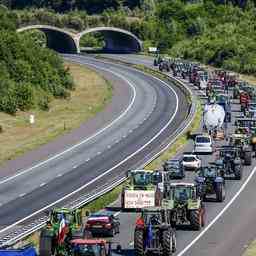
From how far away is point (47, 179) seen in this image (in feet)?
250

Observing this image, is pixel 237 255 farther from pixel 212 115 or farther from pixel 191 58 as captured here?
pixel 191 58

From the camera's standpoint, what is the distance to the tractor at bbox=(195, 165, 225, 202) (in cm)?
6175

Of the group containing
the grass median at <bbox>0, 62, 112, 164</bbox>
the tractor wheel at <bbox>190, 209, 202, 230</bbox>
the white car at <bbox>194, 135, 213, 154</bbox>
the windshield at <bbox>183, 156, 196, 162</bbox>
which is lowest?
the grass median at <bbox>0, 62, 112, 164</bbox>

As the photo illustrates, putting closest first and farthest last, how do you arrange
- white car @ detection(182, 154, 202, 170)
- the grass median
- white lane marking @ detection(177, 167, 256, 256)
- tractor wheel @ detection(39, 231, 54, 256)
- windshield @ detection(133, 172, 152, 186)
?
1. tractor wheel @ detection(39, 231, 54, 256)
2. white lane marking @ detection(177, 167, 256, 256)
3. windshield @ detection(133, 172, 152, 186)
4. white car @ detection(182, 154, 202, 170)
5. the grass median

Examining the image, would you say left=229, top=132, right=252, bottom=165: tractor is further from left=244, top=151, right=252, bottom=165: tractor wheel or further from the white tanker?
the white tanker

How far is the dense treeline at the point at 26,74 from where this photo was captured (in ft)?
377

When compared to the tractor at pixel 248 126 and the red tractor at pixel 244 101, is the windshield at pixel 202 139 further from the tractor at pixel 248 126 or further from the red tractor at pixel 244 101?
the red tractor at pixel 244 101

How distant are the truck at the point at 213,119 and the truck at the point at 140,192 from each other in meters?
34.8

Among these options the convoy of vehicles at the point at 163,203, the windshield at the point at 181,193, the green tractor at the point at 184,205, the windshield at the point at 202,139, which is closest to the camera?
the convoy of vehicles at the point at 163,203

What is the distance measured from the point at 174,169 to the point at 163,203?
2039cm

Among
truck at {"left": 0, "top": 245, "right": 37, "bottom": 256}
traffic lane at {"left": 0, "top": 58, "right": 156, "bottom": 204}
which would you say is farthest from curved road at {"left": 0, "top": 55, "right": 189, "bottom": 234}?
truck at {"left": 0, "top": 245, "right": 37, "bottom": 256}

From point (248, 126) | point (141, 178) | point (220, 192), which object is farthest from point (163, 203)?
point (248, 126)

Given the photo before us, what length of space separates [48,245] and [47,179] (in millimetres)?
31383

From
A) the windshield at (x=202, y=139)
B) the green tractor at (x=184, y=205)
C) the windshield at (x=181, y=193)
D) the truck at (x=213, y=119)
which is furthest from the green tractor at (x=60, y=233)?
the truck at (x=213, y=119)
